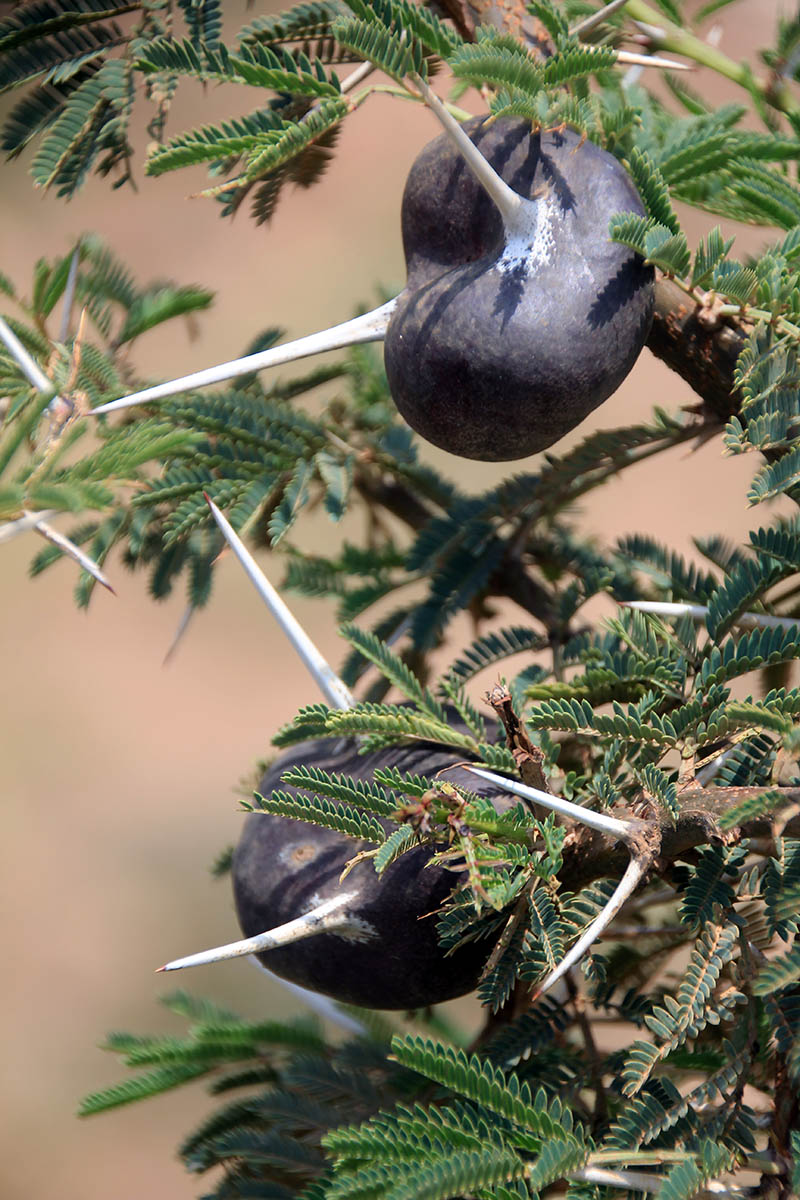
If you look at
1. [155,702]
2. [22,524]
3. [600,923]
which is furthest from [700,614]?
[155,702]

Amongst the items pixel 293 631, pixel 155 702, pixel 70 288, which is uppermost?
pixel 70 288

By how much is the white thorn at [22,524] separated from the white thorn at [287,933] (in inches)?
→ 7.8

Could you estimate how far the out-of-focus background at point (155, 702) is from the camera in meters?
2.12

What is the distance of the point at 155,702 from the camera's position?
2.70m

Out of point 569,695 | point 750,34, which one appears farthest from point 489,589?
point 750,34

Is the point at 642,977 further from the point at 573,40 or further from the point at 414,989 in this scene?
the point at 573,40

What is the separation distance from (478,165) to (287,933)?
36 centimetres

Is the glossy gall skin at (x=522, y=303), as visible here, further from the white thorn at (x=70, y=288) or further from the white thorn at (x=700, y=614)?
the white thorn at (x=70, y=288)

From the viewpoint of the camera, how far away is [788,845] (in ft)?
1.61

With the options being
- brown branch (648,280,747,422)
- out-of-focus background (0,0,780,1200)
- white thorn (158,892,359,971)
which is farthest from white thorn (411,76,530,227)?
out-of-focus background (0,0,780,1200)

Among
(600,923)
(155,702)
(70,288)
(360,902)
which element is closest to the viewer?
(600,923)

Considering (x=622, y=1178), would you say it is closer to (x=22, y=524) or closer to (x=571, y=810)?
(x=571, y=810)

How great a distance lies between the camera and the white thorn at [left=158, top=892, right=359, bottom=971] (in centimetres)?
52

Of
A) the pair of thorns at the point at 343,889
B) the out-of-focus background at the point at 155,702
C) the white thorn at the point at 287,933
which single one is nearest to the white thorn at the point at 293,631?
the pair of thorns at the point at 343,889
